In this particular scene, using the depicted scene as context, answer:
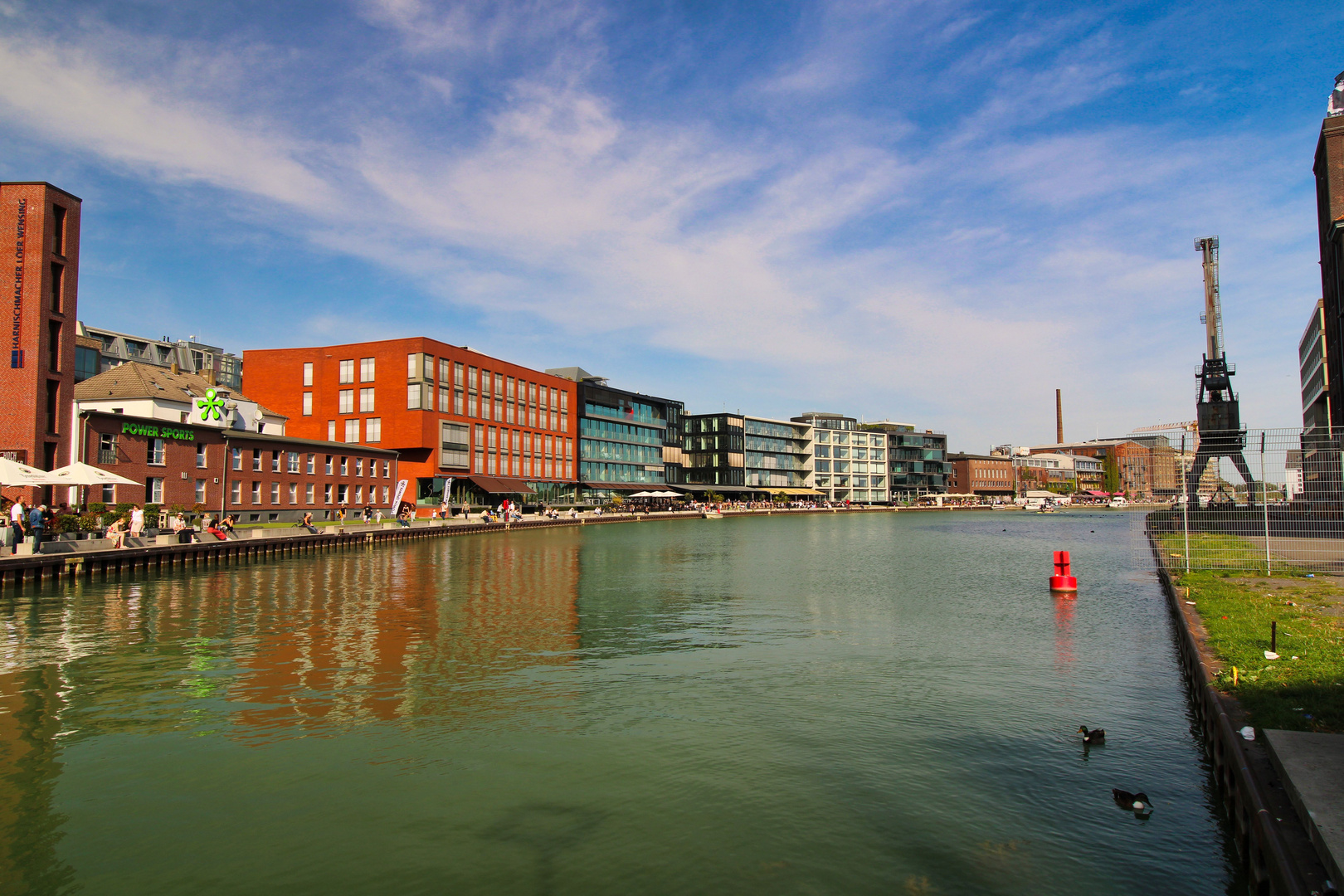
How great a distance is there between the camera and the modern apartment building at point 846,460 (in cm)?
18162

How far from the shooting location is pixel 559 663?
54.9ft

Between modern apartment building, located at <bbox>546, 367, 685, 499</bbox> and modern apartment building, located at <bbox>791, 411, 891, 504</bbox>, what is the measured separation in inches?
1982

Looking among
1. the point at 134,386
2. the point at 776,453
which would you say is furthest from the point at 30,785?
the point at 776,453

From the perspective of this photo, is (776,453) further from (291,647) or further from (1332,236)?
(291,647)

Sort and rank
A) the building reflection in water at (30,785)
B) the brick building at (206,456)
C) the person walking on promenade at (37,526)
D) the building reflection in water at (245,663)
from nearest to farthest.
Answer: the building reflection in water at (30,785)
the building reflection in water at (245,663)
the person walking on promenade at (37,526)
the brick building at (206,456)

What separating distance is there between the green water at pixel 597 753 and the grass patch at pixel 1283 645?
4.38 ft

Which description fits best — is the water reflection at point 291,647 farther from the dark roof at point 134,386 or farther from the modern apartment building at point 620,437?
the modern apartment building at point 620,437

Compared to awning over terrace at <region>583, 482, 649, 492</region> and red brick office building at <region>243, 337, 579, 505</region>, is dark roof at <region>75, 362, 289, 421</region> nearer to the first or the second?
red brick office building at <region>243, 337, 579, 505</region>

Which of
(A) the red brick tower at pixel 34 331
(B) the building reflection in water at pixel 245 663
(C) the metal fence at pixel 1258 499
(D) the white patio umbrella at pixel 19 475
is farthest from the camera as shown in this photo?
(A) the red brick tower at pixel 34 331

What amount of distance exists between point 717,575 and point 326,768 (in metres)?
26.0

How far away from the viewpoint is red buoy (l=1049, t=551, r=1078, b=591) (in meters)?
27.6

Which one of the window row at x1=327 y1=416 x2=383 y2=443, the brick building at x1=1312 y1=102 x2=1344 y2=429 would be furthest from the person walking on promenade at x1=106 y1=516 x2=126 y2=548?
the brick building at x1=1312 y1=102 x2=1344 y2=429

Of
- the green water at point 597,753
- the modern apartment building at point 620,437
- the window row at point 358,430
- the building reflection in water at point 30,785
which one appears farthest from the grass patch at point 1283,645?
the modern apartment building at point 620,437

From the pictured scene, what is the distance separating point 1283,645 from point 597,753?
10607 mm
